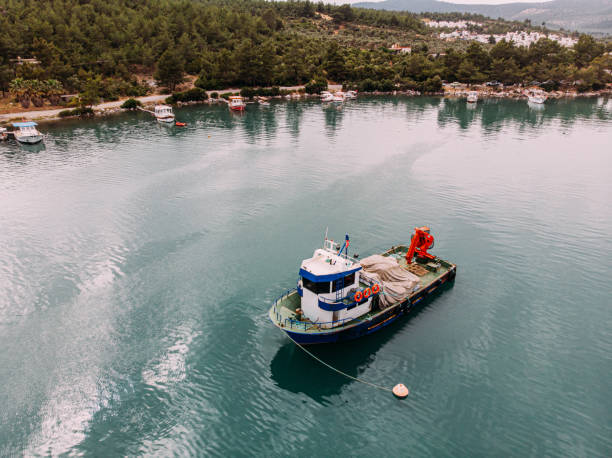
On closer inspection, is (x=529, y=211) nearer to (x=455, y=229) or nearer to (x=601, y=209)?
(x=601, y=209)

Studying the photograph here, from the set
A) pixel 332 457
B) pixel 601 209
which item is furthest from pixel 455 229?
pixel 332 457

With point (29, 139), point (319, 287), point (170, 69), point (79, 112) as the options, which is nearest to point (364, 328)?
point (319, 287)

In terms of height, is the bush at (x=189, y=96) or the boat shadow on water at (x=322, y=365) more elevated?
the bush at (x=189, y=96)

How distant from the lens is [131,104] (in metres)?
128

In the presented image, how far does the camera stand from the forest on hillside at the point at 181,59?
13175 centimetres

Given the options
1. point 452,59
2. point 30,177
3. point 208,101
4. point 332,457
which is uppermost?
point 452,59

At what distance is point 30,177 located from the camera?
69.5m

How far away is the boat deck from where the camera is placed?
99.1ft

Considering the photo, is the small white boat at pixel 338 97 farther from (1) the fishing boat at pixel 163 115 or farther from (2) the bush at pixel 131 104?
(2) the bush at pixel 131 104

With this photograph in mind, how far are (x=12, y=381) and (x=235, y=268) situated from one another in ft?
68.2

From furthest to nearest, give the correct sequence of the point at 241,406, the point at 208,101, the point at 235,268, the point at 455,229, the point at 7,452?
the point at 208,101, the point at 455,229, the point at 235,268, the point at 241,406, the point at 7,452

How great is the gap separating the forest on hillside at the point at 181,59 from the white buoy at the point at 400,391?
Answer: 439ft

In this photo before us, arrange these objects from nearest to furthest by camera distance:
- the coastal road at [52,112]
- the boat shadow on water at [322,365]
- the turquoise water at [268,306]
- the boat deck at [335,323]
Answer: the turquoise water at [268,306] < the boat shadow on water at [322,365] < the boat deck at [335,323] < the coastal road at [52,112]

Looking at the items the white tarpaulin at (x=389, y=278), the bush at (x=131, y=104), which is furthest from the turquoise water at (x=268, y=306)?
the bush at (x=131, y=104)
